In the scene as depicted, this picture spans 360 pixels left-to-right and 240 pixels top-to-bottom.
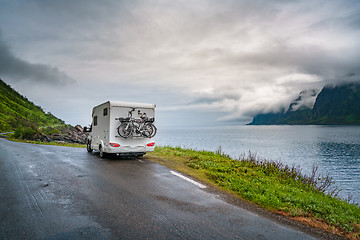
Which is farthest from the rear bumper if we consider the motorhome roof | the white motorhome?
the motorhome roof

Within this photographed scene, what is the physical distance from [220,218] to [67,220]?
3.22m

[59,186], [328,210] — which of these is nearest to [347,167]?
[328,210]

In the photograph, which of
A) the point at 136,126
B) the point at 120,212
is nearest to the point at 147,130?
the point at 136,126

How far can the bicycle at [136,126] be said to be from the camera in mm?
13203

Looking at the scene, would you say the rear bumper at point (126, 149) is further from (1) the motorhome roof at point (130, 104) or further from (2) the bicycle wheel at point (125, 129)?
(1) the motorhome roof at point (130, 104)

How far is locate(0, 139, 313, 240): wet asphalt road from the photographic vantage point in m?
4.36

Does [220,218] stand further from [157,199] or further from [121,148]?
[121,148]

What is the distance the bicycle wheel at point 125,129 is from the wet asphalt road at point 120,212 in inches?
183

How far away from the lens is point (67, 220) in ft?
15.9

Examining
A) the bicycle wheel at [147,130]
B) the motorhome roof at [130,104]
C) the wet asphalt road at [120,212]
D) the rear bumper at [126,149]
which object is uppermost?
the motorhome roof at [130,104]

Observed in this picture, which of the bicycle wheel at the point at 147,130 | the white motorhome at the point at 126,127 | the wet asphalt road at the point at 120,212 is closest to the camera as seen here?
the wet asphalt road at the point at 120,212

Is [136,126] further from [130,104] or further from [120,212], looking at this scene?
[120,212]

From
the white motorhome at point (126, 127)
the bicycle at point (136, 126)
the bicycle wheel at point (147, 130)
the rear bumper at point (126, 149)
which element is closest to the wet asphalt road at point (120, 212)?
the rear bumper at point (126, 149)

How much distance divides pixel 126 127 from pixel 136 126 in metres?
0.56
